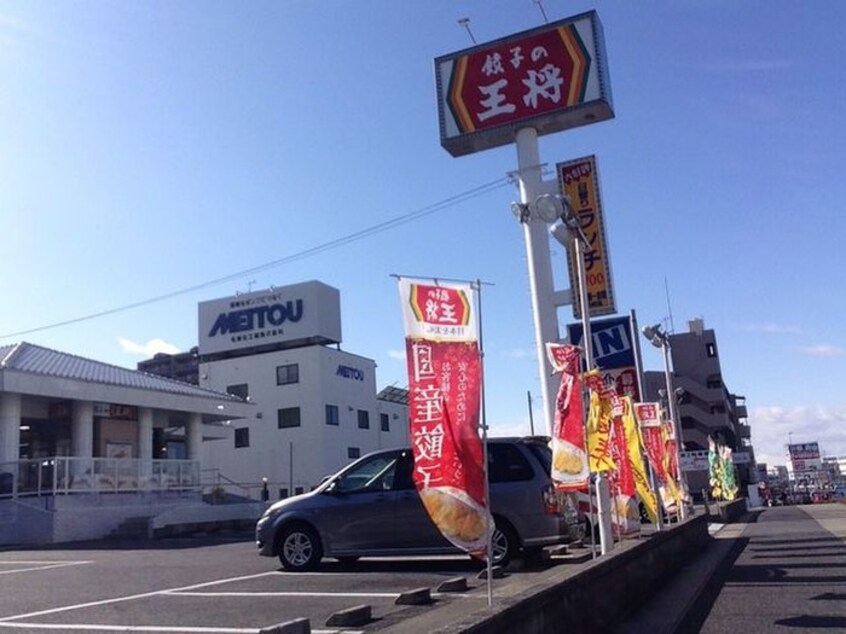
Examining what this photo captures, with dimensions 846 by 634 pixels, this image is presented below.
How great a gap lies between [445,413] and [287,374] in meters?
44.8

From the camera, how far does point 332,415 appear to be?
163ft

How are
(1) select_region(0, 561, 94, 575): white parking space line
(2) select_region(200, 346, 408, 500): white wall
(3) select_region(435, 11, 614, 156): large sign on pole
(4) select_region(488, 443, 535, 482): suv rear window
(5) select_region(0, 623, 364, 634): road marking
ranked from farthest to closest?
(2) select_region(200, 346, 408, 500): white wall < (3) select_region(435, 11, 614, 156): large sign on pole < (1) select_region(0, 561, 94, 575): white parking space line < (4) select_region(488, 443, 535, 482): suv rear window < (5) select_region(0, 623, 364, 634): road marking

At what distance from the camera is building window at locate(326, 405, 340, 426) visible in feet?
161

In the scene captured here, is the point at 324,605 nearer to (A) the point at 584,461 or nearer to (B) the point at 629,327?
(A) the point at 584,461

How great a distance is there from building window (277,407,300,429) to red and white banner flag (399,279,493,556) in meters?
43.5

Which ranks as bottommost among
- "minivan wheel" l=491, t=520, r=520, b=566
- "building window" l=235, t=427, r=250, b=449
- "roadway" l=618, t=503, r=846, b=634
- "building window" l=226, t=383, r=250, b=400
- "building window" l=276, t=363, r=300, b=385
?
"roadway" l=618, t=503, r=846, b=634

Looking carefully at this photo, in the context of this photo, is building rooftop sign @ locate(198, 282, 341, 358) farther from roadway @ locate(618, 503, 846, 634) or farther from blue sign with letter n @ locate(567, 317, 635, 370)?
roadway @ locate(618, 503, 846, 634)

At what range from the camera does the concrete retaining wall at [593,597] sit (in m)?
4.91

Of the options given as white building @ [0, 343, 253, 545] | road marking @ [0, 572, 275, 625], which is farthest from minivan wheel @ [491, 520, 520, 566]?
white building @ [0, 343, 253, 545]

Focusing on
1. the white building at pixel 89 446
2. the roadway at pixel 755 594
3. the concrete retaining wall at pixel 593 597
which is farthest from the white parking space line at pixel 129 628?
the white building at pixel 89 446

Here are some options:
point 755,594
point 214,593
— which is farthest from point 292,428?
point 755,594

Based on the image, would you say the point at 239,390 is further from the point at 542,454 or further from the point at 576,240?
the point at 576,240

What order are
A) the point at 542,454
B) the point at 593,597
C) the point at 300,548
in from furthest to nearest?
the point at 300,548 < the point at 542,454 < the point at 593,597

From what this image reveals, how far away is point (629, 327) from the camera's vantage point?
45.3 ft
